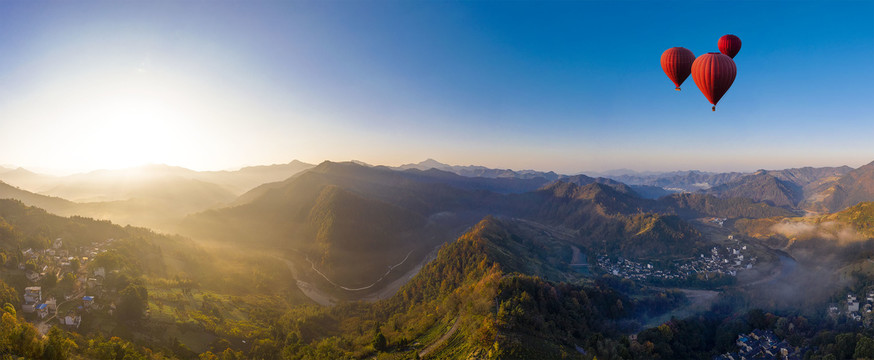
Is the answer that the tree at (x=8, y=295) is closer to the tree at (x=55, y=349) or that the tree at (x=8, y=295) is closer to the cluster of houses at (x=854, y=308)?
the tree at (x=55, y=349)

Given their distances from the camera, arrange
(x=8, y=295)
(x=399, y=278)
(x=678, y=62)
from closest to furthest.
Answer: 1. (x=678, y=62)
2. (x=8, y=295)
3. (x=399, y=278)

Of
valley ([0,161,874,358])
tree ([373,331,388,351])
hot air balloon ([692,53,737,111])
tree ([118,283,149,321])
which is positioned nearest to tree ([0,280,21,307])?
valley ([0,161,874,358])

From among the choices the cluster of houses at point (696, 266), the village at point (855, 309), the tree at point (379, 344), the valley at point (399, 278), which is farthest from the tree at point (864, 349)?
the tree at point (379, 344)

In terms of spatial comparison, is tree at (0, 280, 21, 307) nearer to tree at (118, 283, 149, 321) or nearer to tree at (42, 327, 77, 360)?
tree at (118, 283, 149, 321)

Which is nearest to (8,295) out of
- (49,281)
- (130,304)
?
(49,281)

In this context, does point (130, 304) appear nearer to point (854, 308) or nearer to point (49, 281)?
point (49, 281)

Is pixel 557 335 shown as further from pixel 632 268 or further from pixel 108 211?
pixel 108 211

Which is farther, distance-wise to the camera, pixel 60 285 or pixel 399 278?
pixel 399 278

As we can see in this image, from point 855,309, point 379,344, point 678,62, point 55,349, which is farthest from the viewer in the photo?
point 855,309
